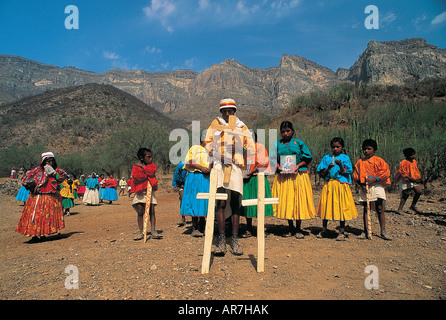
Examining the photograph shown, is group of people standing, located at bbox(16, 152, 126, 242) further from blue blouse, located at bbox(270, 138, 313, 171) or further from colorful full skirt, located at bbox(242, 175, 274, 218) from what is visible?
blue blouse, located at bbox(270, 138, 313, 171)

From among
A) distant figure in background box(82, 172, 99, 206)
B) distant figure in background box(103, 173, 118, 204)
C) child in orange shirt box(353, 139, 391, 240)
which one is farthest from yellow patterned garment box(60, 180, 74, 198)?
child in orange shirt box(353, 139, 391, 240)

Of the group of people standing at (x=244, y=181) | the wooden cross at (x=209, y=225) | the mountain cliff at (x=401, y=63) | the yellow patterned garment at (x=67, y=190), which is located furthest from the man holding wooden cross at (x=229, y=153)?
the mountain cliff at (x=401, y=63)

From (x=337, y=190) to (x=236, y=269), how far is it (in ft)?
9.55

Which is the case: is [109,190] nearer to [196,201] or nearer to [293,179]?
[196,201]

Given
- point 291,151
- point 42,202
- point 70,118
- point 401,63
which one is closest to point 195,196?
point 291,151

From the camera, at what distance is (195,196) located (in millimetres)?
5957

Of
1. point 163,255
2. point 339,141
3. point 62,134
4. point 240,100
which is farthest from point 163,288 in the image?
point 240,100

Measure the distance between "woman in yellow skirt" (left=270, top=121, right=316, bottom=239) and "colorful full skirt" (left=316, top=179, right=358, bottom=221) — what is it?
30 cm

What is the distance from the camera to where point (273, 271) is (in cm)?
351

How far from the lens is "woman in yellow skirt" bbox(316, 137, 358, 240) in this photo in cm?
532

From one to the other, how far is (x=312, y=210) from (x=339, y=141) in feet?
4.85

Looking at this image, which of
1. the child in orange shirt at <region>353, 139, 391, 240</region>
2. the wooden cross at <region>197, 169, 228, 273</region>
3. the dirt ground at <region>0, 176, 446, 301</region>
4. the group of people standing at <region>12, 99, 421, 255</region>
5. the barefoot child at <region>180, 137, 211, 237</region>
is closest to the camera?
the dirt ground at <region>0, 176, 446, 301</region>

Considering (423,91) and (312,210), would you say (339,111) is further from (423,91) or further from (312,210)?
(312,210)
